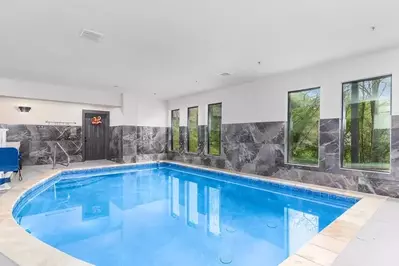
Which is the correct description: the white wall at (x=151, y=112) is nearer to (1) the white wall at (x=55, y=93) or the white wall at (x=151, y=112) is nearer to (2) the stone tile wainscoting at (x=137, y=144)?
(2) the stone tile wainscoting at (x=137, y=144)

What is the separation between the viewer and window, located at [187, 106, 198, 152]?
897cm

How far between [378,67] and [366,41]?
0.79 meters

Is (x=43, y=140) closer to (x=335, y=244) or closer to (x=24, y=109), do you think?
(x=24, y=109)

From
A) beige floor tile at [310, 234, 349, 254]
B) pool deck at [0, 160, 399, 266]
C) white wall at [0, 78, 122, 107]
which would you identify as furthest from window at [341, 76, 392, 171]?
white wall at [0, 78, 122, 107]

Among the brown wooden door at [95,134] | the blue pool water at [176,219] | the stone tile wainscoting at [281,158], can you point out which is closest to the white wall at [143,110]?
the brown wooden door at [95,134]

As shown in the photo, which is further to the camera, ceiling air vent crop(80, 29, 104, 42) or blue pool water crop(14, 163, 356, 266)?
ceiling air vent crop(80, 29, 104, 42)

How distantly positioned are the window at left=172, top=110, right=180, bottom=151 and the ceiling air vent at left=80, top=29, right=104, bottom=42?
20.2 feet

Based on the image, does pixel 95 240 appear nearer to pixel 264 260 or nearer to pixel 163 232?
pixel 163 232

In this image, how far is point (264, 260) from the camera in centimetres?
252

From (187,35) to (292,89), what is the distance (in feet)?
10.9

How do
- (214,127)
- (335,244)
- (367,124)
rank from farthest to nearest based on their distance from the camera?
1. (214,127)
2. (367,124)
3. (335,244)

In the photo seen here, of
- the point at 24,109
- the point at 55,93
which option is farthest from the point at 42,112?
the point at 55,93

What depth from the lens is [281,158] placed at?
19.6 feet

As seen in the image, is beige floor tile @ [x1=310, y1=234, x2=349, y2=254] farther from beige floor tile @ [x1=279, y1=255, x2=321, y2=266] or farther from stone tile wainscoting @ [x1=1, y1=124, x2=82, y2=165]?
stone tile wainscoting @ [x1=1, y1=124, x2=82, y2=165]
